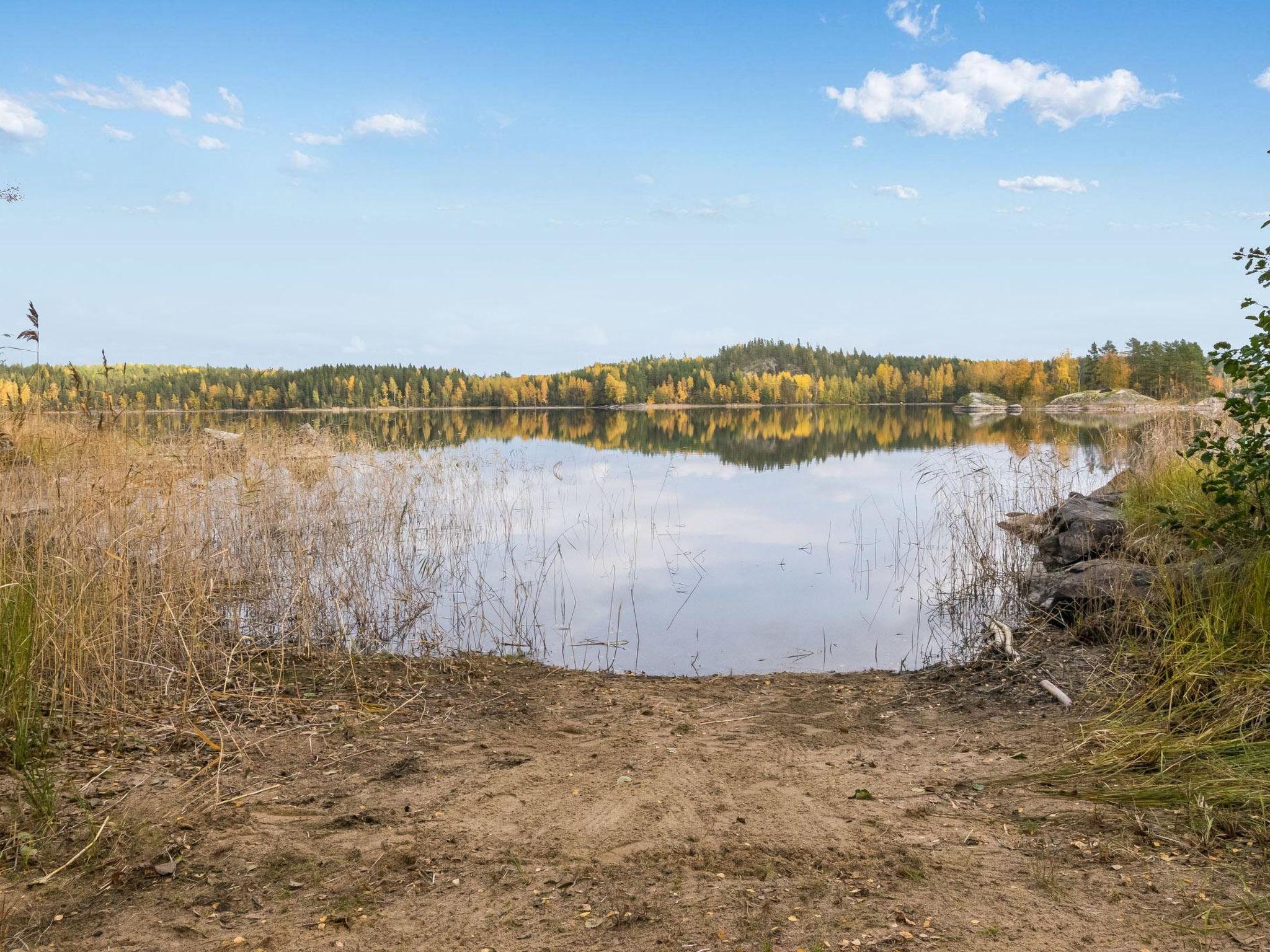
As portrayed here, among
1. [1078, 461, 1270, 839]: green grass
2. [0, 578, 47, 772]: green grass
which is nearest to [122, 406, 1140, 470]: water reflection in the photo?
[0, 578, 47, 772]: green grass

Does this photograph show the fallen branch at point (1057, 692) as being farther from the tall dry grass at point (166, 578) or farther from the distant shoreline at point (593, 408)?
the distant shoreline at point (593, 408)

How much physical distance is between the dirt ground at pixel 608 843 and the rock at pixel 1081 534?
4.75m

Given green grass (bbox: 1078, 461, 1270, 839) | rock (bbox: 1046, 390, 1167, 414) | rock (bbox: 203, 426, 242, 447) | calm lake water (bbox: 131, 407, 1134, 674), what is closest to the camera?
green grass (bbox: 1078, 461, 1270, 839)

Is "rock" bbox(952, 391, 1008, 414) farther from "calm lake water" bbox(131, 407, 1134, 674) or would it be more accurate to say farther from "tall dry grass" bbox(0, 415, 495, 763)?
"tall dry grass" bbox(0, 415, 495, 763)

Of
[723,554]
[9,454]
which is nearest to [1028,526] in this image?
[723,554]

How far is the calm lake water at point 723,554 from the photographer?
862cm

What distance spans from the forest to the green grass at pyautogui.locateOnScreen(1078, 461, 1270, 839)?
216 ft

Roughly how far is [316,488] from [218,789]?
37.8 feet

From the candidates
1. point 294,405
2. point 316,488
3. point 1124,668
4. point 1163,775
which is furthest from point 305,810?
point 294,405

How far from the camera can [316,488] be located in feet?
50.0

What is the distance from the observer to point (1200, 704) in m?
5.02

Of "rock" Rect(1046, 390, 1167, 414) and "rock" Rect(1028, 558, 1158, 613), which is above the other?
"rock" Rect(1046, 390, 1167, 414)

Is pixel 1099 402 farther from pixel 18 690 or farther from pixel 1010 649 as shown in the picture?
pixel 18 690

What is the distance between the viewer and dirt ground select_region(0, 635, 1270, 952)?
3.27 meters
